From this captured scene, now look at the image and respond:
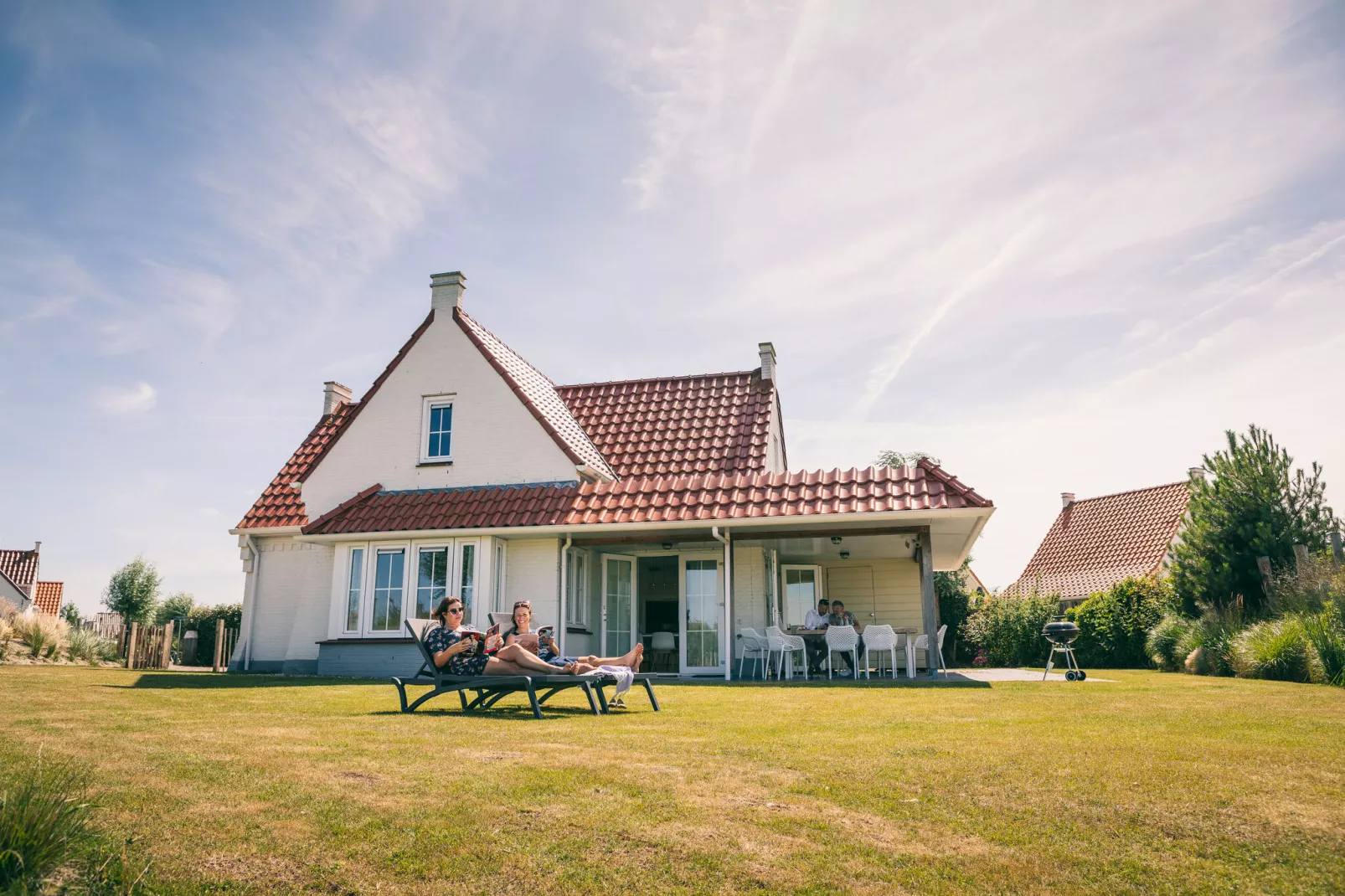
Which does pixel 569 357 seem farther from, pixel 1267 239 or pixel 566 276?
pixel 1267 239

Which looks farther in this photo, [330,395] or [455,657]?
[330,395]

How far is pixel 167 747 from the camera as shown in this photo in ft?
18.5

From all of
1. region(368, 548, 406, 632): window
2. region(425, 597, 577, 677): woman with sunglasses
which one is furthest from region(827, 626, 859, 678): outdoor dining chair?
region(368, 548, 406, 632): window

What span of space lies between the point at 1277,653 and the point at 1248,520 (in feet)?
18.1

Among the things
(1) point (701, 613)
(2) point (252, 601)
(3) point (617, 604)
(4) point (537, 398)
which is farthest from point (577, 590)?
(2) point (252, 601)

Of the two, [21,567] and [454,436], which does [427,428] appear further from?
[21,567]

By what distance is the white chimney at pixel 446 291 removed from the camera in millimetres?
18516

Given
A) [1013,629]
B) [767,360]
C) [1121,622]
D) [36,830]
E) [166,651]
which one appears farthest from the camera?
[1013,629]

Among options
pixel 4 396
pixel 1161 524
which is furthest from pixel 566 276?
pixel 1161 524

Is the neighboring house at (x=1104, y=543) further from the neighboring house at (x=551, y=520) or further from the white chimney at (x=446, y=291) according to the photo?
the white chimney at (x=446, y=291)

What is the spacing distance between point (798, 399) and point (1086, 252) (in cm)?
1086

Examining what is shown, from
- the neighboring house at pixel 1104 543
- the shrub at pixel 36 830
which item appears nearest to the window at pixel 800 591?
the neighboring house at pixel 1104 543

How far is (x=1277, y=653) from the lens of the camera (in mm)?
13922

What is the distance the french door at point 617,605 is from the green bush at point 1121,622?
11.8 m
